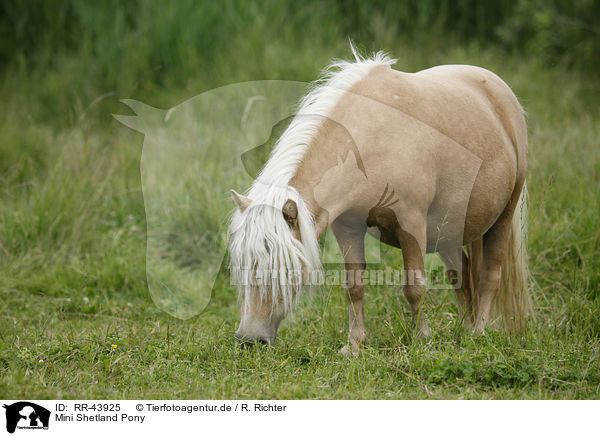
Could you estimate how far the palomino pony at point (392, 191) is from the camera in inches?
127

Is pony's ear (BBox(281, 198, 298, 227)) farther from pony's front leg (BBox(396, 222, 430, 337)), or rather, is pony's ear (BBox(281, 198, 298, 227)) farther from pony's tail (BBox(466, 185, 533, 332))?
pony's tail (BBox(466, 185, 533, 332))

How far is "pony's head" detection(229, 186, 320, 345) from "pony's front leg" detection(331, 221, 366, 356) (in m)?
0.62

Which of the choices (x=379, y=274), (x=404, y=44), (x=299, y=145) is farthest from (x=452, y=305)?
(x=404, y=44)

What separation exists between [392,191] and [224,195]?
2.98 metres

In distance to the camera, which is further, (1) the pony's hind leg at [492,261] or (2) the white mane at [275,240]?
(1) the pony's hind leg at [492,261]

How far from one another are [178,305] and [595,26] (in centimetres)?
806

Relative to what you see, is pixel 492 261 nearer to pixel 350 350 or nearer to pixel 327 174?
pixel 350 350

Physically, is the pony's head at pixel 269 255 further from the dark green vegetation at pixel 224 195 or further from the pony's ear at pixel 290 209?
the dark green vegetation at pixel 224 195

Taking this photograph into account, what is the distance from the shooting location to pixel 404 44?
9883mm
